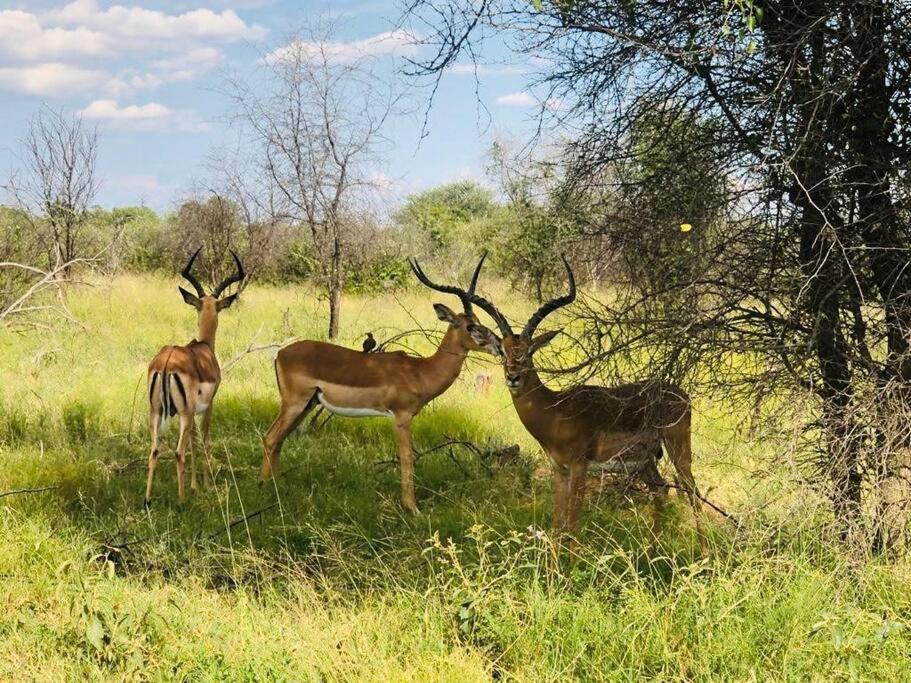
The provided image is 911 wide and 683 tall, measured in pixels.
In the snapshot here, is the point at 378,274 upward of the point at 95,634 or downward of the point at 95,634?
upward

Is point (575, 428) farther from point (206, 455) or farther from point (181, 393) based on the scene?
point (181, 393)

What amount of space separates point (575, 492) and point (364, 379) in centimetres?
222

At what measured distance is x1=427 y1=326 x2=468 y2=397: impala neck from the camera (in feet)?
23.4

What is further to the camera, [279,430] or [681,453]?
[279,430]

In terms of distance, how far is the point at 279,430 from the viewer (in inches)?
277

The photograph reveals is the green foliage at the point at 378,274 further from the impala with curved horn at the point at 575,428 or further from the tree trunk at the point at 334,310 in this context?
the impala with curved horn at the point at 575,428

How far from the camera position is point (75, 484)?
6551 millimetres

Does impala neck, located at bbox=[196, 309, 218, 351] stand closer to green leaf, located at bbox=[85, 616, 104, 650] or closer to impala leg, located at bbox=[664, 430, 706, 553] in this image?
impala leg, located at bbox=[664, 430, 706, 553]

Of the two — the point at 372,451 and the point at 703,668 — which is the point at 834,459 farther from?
the point at 372,451

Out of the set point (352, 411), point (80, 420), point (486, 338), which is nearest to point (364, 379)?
point (352, 411)

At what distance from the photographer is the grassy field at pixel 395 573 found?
3.53 meters

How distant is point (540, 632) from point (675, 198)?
2.26 m

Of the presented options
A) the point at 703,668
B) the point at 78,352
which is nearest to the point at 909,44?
the point at 703,668

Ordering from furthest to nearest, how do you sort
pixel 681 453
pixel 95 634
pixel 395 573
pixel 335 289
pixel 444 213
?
pixel 444 213 < pixel 335 289 < pixel 681 453 < pixel 395 573 < pixel 95 634
